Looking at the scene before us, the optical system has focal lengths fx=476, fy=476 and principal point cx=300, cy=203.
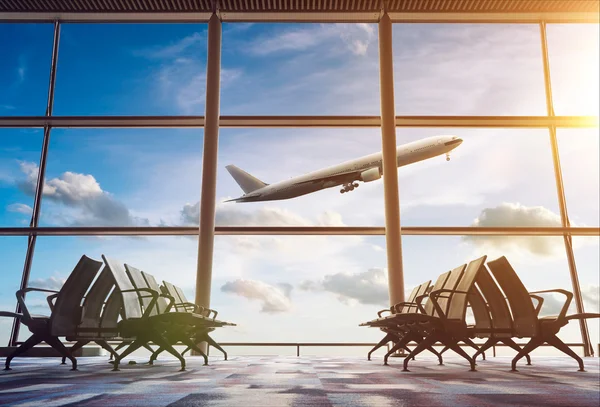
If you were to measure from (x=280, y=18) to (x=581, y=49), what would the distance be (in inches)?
211

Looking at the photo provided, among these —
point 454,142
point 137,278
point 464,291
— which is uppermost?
point 454,142

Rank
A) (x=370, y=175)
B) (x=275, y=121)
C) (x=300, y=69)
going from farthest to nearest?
(x=370, y=175) < (x=300, y=69) < (x=275, y=121)

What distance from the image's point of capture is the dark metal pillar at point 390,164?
7512 millimetres

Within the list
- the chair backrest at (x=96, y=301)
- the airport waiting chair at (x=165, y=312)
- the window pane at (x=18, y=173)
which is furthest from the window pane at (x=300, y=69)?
the chair backrest at (x=96, y=301)

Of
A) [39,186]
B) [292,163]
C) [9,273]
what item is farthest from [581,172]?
[9,273]

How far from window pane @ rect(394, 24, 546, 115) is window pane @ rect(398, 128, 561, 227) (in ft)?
1.47

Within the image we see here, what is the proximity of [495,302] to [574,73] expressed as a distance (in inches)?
237

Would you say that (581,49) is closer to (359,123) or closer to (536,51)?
(536,51)

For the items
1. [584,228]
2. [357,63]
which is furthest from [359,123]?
[584,228]

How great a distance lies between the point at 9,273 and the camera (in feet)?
23.6

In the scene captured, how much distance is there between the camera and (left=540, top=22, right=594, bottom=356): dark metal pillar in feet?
23.2

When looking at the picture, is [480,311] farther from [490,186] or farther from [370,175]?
[370,175]

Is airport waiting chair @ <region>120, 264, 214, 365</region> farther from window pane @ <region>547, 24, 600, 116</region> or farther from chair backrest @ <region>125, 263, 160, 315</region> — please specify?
window pane @ <region>547, 24, 600, 116</region>

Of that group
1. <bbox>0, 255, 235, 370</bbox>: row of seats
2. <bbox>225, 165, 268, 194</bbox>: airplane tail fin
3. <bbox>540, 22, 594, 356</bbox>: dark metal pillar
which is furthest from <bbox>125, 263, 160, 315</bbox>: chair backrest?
<bbox>225, 165, 268, 194</bbox>: airplane tail fin
